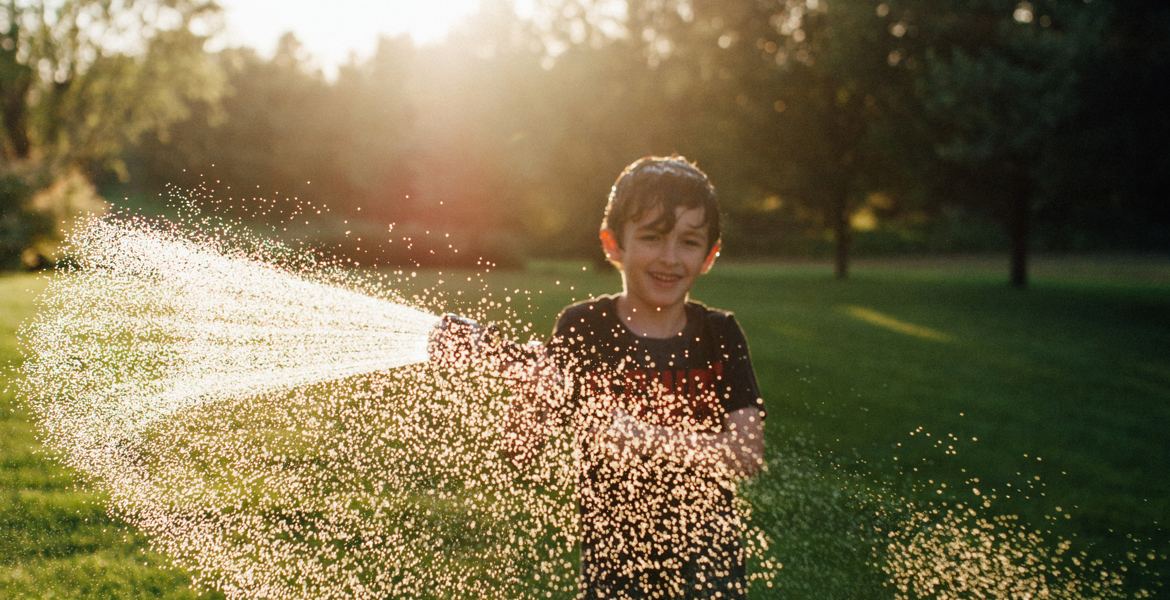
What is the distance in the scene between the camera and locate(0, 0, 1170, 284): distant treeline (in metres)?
14.9

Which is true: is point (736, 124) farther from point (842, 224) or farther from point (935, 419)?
point (935, 419)

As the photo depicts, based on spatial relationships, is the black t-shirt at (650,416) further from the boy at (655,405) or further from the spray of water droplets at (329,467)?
the spray of water droplets at (329,467)

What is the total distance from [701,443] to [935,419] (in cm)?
603

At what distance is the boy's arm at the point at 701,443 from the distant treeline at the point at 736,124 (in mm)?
3893

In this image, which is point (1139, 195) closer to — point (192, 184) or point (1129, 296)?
point (1129, 296)

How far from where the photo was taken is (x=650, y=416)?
2.49 meters

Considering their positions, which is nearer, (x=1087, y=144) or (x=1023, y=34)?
(x=1087, y=144)

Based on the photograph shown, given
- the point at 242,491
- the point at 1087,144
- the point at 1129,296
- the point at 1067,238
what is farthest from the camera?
the point at 1067,238

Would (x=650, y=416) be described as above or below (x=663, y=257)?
below

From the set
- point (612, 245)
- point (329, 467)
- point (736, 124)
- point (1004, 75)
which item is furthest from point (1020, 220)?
point (612, 245)

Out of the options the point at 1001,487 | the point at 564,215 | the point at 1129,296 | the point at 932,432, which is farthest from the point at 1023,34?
the point at 564,215

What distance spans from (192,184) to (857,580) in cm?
358

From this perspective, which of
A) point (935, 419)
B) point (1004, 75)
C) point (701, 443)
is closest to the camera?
point (701, 443)

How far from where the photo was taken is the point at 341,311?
11.5 feet
